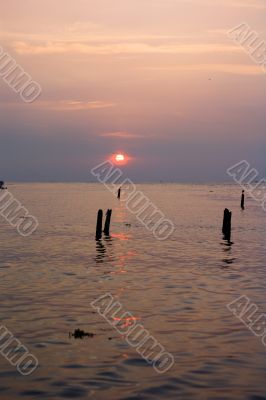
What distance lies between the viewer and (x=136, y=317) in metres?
16.5

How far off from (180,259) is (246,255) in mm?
4608

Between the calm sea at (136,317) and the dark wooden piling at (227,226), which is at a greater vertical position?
the dark wooden piling at (227,226)

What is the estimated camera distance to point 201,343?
13.9 metres

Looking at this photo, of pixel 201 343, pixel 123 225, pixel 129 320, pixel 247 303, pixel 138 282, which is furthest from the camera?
pixel 123 225

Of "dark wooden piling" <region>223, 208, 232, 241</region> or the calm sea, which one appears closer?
the calm sea

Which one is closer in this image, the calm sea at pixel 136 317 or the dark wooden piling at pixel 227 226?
the calm sea at pixel 136 317

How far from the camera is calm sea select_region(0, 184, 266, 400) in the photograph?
11.1 meters

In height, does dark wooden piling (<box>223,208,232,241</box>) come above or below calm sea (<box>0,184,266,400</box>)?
above

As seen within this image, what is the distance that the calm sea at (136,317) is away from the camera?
11.1 meters

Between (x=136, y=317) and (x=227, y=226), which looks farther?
(x=227, y=226)

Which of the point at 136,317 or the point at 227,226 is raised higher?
the point at 227,226

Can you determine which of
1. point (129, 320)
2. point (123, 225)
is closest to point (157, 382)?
point (129, 320)

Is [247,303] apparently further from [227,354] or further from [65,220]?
[65,220]

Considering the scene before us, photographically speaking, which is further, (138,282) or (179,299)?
(138,282)
